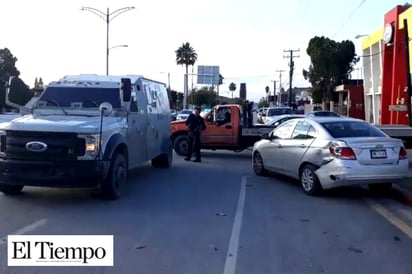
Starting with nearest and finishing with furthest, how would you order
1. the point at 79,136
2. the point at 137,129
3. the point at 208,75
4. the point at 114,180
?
1. the point at 79,136
2. the point at 114,180
3. the point at 137,129
4. the point at 208,75

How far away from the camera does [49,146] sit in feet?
28.8

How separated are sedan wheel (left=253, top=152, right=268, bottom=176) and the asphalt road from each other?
1323 mm

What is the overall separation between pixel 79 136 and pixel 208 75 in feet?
242

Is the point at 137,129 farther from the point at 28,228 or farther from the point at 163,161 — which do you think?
the point at 28,228

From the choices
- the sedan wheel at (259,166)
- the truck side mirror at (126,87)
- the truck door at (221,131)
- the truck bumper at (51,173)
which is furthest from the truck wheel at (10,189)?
the truck door at (221,131)

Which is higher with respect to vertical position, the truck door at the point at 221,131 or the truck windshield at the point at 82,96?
the truck windshield at the point at 82,96

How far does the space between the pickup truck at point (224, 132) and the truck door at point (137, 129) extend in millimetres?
6125

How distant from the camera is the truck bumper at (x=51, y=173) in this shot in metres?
8.71

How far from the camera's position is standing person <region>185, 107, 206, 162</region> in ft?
55.5

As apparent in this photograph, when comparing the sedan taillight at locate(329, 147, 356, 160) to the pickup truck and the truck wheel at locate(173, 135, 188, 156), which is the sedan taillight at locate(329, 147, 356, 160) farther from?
the truck wheel at locate(173, 135, 188, 156)

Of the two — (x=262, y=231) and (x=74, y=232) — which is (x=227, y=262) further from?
(x=74, y=232)

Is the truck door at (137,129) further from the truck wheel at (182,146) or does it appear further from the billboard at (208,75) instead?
the billboard at (208,75)

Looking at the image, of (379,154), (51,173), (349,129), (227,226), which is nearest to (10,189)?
(51,173)

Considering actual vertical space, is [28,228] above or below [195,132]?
below
